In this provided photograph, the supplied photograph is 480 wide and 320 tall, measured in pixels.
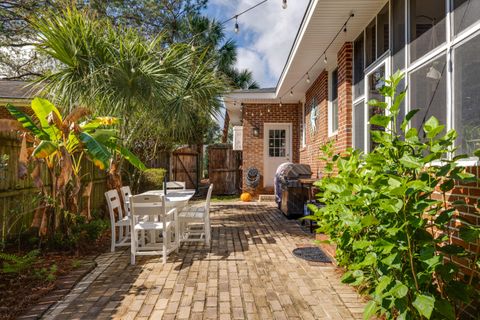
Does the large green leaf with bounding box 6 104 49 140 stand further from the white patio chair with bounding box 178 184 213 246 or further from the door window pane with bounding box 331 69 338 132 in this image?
the door window pane with bounding box 331 69 338 132

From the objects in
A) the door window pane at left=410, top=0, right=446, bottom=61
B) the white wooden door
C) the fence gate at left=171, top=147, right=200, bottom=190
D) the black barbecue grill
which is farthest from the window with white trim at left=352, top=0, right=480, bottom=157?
the fence gate at left=171, top=147, right=200, bottom=190

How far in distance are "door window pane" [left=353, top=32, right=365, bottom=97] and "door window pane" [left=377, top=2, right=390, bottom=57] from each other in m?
0.65

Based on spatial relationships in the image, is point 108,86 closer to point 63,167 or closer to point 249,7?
point 63,167

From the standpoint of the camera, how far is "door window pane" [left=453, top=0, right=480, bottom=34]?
260 cm

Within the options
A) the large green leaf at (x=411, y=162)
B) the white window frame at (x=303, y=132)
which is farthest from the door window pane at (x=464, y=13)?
the white window frame at (x=303, y=132)

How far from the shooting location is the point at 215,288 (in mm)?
3348

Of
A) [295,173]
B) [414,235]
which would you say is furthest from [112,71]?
[414,235]

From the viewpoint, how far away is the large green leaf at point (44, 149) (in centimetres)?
376

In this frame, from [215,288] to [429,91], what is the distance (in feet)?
9.53

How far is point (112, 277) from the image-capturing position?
369cm

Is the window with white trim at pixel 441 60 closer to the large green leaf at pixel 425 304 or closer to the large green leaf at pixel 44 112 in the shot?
the large green leaf at pixel 425 304

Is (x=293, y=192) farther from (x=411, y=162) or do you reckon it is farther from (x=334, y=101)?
(x=411, y=162)

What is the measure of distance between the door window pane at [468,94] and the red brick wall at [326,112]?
2913 mm

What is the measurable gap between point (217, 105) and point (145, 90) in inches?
80.3
